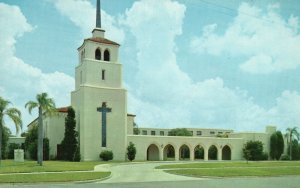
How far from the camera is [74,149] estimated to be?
Result: 194ft

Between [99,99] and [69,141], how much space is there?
7132 millimetres

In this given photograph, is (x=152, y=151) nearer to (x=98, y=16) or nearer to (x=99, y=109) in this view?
(x=99, y=109)

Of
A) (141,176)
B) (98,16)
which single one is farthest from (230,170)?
(98,16)

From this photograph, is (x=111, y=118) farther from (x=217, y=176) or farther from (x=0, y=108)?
(x=217, y=176)

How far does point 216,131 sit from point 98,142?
63.2m

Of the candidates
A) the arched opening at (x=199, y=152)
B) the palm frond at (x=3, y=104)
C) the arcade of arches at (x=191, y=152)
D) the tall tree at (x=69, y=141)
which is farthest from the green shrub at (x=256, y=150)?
the palm frond at (x=3, y=104)

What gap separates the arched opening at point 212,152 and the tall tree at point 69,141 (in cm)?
2739

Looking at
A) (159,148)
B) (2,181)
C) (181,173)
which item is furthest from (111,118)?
(2,181)

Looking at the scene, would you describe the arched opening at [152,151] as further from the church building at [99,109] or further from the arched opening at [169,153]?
the arched opening at [169,153]

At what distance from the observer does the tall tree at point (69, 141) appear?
5900 centimetres

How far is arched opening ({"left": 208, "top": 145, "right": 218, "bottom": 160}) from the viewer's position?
252ft

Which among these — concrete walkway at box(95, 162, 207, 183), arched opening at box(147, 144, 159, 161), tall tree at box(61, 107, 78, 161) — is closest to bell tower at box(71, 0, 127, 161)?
tall tree at box(61, 107, 78, 161)

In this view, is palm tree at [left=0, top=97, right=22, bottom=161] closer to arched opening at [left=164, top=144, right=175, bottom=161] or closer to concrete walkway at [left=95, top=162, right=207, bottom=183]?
concrete walkway at [left=95, top=162, right=207, bottom=183]

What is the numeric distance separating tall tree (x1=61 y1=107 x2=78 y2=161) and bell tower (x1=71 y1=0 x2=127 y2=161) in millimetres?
1099
